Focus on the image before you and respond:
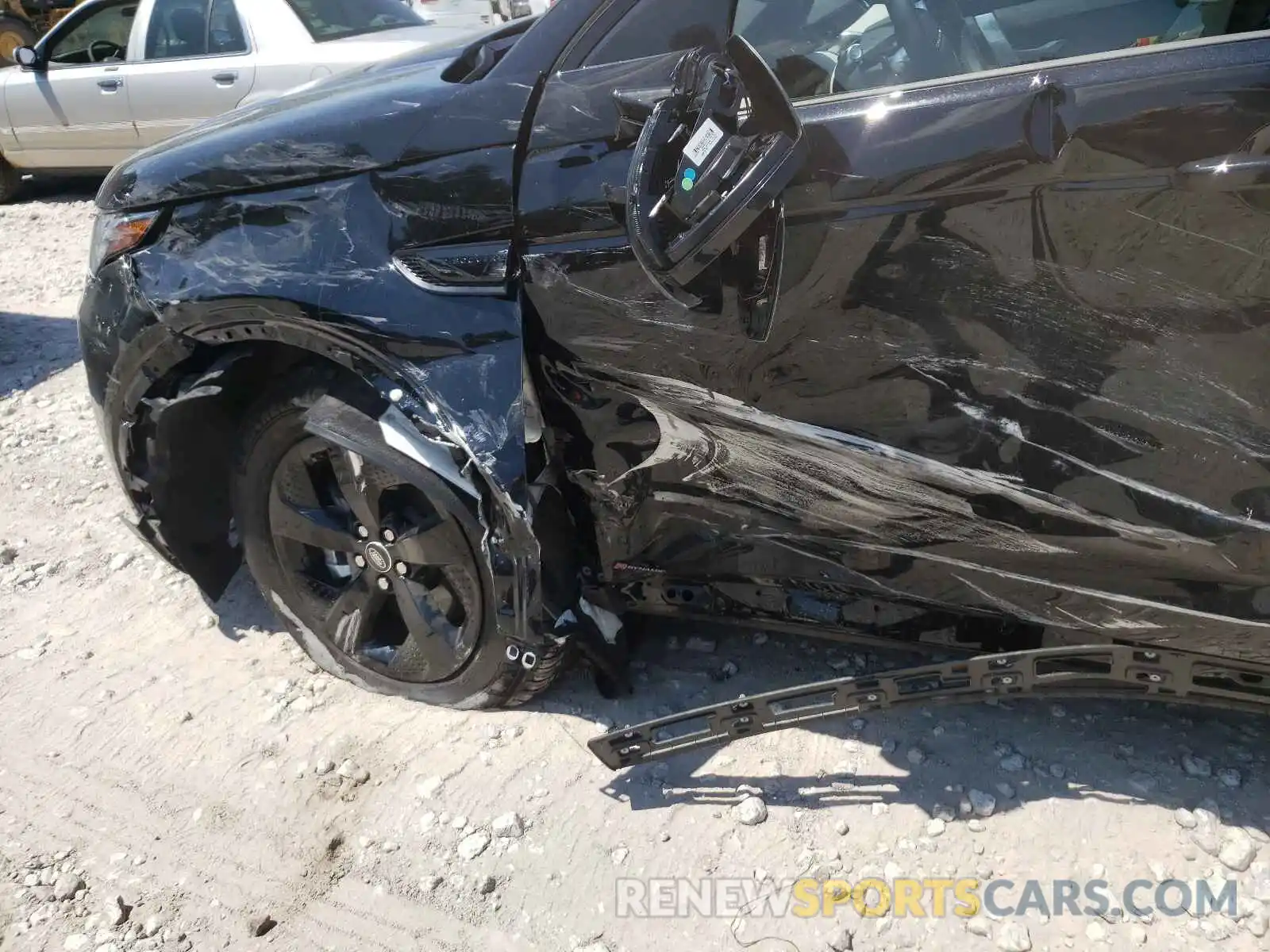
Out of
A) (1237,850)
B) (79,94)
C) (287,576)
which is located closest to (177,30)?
(79,94)

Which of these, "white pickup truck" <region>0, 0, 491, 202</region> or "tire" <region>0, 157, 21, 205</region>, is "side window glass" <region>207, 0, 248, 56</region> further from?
"tire" <region>0, 157, 21, 205</region>

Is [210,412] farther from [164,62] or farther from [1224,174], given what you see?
[164,62]

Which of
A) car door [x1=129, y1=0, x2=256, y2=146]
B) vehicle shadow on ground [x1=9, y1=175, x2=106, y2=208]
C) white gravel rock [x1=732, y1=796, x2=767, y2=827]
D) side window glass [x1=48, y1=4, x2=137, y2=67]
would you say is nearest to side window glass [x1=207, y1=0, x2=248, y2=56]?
car door [x1=129, y1=0, x2=256, y2=146]

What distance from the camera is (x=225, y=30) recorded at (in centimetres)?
637

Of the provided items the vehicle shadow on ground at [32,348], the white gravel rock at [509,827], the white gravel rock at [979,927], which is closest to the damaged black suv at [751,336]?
the white gravel rock at [509,827]

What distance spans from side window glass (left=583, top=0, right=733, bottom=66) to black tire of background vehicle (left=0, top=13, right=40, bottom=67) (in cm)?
1286

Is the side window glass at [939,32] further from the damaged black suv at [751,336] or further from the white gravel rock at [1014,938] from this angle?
the white gravel rock at [1014,938]

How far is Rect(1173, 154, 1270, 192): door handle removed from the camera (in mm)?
1418

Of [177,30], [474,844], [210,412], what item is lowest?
[474,844]

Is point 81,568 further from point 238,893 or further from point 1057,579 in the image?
point 1057,579

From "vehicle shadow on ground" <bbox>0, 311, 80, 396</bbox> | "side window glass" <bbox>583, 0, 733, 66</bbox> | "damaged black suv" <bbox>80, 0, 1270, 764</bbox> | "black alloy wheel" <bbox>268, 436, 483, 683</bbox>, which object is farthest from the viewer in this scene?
"vehicle shadow on ground" <bbox>0, 311, 80, 396</bbox>

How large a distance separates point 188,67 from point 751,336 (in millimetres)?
6220

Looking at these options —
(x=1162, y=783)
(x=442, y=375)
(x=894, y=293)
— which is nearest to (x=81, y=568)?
(x=442, y=375)

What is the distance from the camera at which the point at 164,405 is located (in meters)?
2.42
